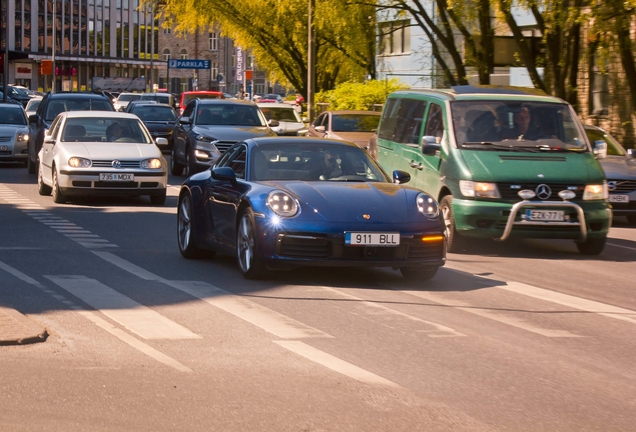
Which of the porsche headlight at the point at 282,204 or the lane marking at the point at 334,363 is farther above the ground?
the porsche headlight at the point at 282,204

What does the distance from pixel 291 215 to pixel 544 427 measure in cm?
476

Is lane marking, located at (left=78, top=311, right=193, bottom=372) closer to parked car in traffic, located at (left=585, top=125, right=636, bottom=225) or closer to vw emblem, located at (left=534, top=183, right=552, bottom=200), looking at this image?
vw emblem, located at (left=534, top=183, right=552, bottom=200)

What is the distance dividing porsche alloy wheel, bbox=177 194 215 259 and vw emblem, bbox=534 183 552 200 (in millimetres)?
3723

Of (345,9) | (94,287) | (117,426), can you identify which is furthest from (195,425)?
(345,9)

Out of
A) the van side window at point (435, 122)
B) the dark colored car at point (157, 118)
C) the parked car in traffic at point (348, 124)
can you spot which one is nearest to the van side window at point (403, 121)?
the van side window at point (435, 122)

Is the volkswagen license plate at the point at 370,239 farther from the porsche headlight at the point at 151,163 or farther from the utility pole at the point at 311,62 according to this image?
the utility pole at the point at 311,62

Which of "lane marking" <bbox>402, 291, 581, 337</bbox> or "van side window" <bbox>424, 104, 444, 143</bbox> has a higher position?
"van side window" <bbox>424, 104, 444, 143</bbox>

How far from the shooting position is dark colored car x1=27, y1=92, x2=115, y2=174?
2567 cm

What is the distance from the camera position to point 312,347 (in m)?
7.36

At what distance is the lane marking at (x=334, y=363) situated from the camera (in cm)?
644

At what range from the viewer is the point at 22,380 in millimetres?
6238

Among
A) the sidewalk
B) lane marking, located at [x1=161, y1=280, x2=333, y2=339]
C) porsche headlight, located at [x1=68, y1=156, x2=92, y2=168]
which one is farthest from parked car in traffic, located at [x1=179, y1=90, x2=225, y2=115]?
the sidewalk

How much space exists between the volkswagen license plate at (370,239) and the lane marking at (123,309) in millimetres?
1942

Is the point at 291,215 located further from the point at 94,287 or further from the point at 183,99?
the point at 183,99
